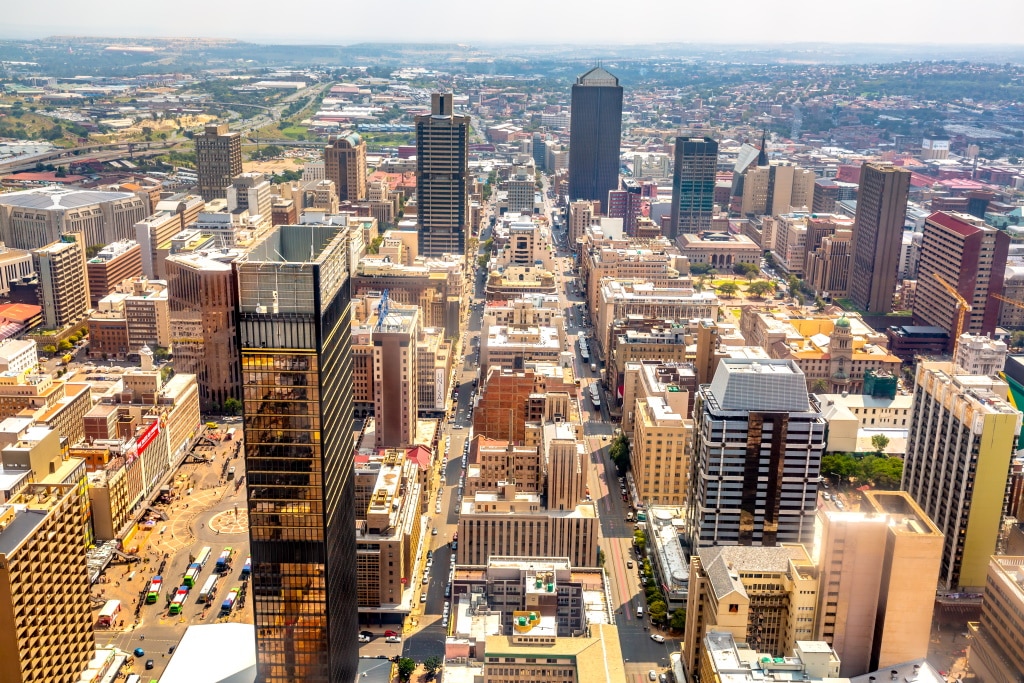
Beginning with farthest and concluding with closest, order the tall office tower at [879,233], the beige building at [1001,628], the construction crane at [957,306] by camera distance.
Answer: the tall office tower at [879,233], the construction crane at [957,306], the beige building at [1001,628]

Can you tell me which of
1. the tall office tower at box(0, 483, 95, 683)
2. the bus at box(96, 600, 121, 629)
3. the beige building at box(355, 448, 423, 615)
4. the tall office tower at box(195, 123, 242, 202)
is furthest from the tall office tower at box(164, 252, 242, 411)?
the tall office tower at box(195, 123, 242, 202)

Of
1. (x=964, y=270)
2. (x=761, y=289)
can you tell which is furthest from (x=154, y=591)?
(x=761, y=289)

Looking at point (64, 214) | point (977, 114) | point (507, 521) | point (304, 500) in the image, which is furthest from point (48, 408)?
point (977, 114)

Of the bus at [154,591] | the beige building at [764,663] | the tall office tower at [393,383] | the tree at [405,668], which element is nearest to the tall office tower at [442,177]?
the tall office tower at [393,383]

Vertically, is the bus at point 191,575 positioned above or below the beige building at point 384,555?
below

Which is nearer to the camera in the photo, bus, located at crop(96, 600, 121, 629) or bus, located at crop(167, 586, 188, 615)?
bus, located at crop(96, 600, 121, 629)

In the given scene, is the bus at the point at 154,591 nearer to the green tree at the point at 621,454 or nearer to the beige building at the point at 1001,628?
the green tree at the point at 621,454

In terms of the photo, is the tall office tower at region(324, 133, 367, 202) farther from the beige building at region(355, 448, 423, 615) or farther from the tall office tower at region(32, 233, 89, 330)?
the beige building at region(355, 448, 423, 615)
